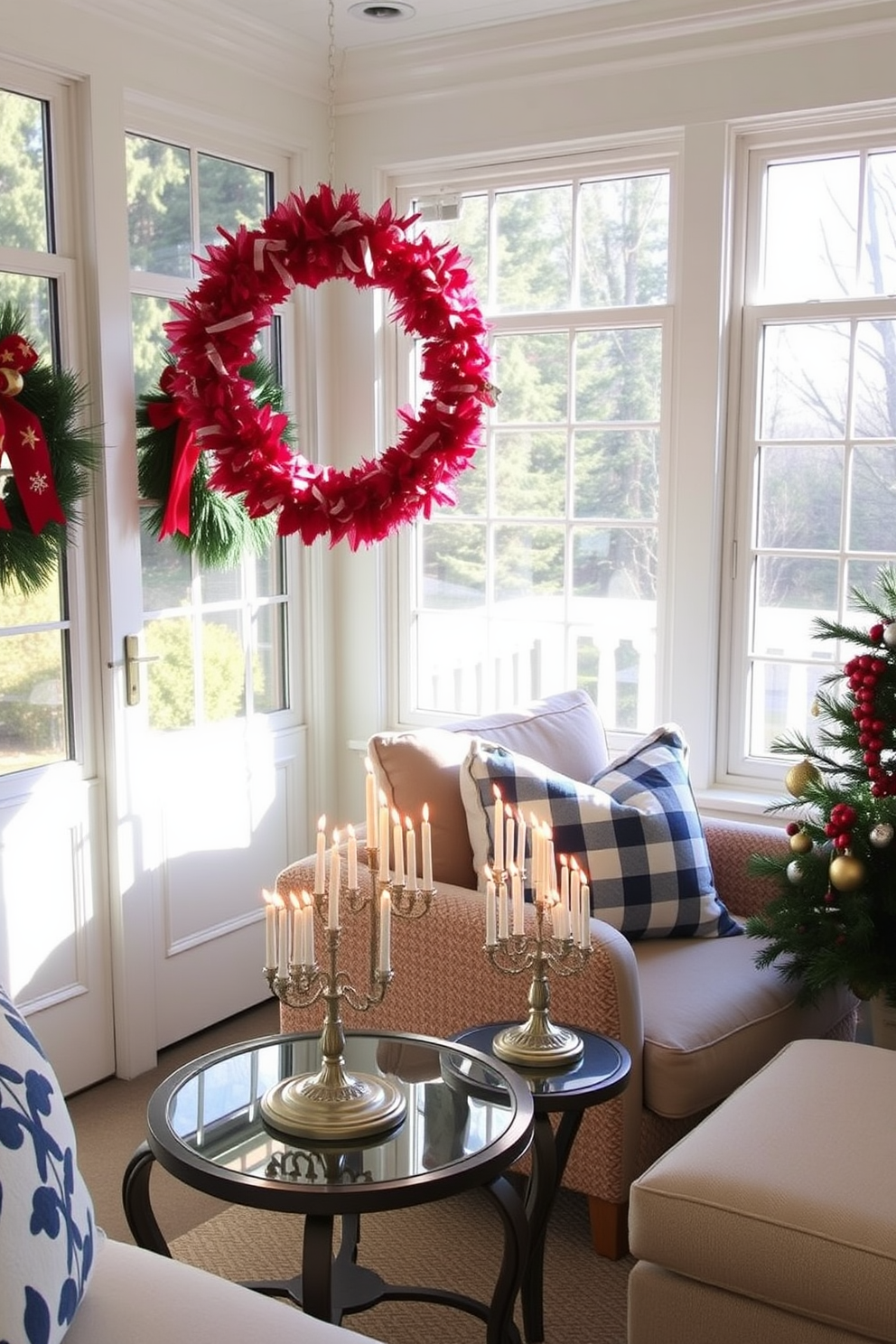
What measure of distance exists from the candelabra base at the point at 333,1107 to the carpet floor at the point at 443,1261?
0.67 m

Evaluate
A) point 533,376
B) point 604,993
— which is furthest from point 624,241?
point 604,993

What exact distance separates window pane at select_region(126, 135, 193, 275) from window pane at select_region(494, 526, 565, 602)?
3.81 feet

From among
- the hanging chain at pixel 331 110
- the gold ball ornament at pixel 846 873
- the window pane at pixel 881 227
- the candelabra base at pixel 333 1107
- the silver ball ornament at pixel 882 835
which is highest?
the hanging chain at pixel 331 110

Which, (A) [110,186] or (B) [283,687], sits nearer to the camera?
(A) [110,186]

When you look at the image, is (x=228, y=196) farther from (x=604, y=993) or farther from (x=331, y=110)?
(x=604, y=993)

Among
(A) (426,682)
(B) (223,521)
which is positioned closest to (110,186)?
(B) (223,521)

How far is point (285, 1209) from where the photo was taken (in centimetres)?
171

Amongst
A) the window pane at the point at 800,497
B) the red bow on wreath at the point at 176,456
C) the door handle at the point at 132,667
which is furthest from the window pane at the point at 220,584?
the window pane at the point at 800,497

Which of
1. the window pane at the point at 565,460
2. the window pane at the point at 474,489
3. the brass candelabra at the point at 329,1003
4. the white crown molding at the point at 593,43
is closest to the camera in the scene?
the brass candelabra at the point at 329,1003

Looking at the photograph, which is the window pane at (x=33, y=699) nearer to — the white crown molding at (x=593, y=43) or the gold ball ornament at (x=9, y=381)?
the gold ball ornament at (x=9, y=381)

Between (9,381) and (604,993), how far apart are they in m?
1.75

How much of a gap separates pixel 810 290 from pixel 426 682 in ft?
5.18

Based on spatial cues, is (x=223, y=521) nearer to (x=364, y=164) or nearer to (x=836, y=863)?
(x=364, y=164)

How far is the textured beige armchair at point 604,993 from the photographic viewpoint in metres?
2.46
